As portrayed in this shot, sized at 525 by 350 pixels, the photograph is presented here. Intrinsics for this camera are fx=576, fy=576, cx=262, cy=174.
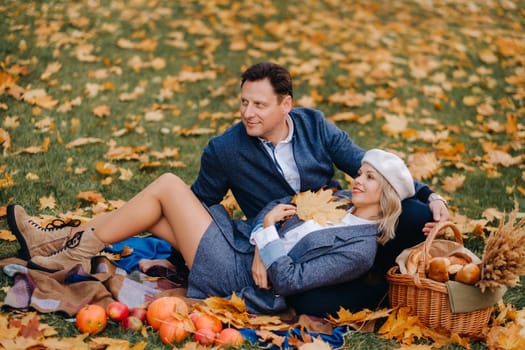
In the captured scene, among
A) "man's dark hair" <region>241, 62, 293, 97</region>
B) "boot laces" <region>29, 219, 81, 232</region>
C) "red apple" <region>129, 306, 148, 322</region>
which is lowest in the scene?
"red apple" <region>129, 306, 148, 322</region>

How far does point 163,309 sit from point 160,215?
2.22 feet

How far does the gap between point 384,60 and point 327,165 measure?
15.2ft

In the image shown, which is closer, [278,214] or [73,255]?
[278,214]

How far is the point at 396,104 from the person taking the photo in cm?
662

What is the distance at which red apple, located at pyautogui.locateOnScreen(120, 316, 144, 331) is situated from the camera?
9.21 ft

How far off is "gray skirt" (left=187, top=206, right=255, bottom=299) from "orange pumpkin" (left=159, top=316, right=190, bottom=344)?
39 cm

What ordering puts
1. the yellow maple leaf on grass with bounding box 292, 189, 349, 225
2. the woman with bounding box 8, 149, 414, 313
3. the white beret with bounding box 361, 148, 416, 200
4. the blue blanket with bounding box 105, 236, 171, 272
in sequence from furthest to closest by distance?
the blue blanket with bounding box 105, 236, 171, 272
the yellow maple leaf on grass with bounding box 292, 189, 349, 225
the white beret with bounding box 361, 148, 416, 200
the woman with bounding box 8, 149, 414, 313

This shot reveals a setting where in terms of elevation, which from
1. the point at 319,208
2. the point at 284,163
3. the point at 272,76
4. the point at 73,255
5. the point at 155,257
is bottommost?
the point at 155,257

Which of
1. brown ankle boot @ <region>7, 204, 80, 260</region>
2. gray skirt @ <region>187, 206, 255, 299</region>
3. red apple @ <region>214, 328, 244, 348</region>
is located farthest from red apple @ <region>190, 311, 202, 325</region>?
brown ankle boot @ <region>7, 204, 80, 260</region>

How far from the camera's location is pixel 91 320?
108 inches

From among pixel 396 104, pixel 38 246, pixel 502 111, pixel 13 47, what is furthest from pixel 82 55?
pixel 502 111

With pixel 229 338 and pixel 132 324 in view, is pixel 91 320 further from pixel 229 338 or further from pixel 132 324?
pixel 229 338

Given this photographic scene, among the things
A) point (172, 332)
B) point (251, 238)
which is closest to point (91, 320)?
point (172, 332)

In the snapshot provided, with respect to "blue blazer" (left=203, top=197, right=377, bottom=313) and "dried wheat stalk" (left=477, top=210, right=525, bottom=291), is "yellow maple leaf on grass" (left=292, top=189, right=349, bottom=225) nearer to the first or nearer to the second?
"blue blazer" (left=203, top=197, right=377, bottom=313)
